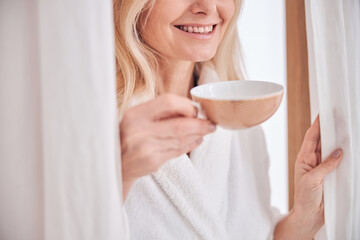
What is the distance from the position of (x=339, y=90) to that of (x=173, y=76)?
0.40 m

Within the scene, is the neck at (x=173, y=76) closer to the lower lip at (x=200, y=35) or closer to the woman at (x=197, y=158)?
the woman at (x=197, y=158)

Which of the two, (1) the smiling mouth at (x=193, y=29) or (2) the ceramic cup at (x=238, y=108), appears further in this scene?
(1) the smiling mouth at (x=193, y=29)

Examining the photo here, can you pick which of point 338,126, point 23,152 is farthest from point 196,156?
point 23,152

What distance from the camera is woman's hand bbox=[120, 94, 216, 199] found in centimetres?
51

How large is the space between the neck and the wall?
0.20 metres

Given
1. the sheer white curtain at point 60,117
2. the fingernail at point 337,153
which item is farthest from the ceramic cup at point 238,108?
the fingernail at point 337,153

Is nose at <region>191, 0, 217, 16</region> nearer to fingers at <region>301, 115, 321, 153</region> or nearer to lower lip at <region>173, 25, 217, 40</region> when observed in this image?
lower lip at <region>173, 25, 217, 40</region>

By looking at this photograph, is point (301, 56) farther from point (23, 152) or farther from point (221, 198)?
point (23, 152)

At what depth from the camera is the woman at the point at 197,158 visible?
2.41ft

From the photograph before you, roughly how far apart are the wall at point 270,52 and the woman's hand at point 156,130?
56cm

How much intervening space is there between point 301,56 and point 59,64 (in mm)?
721

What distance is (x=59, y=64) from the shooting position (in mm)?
438

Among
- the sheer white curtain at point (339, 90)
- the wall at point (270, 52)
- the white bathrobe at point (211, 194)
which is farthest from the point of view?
the wall at point (270, 52)

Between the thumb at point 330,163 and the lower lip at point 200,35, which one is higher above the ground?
the lower lip at point 200,35
